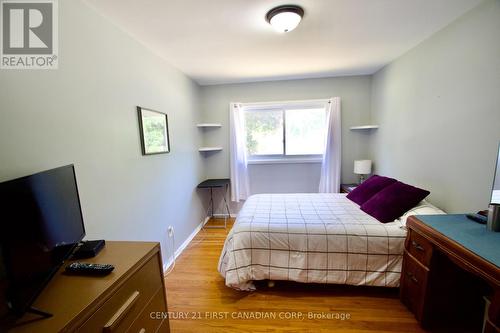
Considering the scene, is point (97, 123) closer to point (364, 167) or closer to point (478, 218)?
point (478, 218)

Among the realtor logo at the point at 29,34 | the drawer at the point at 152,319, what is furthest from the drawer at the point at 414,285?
the realtor logo at the point at 29,34

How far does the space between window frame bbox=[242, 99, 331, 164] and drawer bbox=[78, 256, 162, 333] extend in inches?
104

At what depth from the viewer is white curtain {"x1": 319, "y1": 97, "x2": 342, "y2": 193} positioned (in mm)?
3303

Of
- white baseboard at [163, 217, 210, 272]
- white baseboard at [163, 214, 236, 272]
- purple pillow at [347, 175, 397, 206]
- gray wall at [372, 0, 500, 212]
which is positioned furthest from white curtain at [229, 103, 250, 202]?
gray wall at [372, 0, 500, 212]

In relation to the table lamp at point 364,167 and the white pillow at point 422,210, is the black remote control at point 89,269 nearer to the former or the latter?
the white pillow at point 422,210

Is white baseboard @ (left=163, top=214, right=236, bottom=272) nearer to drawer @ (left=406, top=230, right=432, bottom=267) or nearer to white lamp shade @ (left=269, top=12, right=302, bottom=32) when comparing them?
drawer @ (left=406, top=230, right=432, bottom=267)

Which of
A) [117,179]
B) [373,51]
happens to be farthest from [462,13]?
[117,179]

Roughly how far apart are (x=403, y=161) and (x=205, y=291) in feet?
8.73

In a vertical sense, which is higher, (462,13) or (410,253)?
(462,13)

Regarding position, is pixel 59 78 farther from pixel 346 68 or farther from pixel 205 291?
pixel 346 68

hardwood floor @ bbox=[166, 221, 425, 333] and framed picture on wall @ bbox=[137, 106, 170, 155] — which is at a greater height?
framed picture on wall @ bbox=[137, 106, 170, 155]

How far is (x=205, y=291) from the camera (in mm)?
1959

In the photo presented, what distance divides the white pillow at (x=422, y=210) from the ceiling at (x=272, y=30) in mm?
1613

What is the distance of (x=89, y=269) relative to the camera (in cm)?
94
